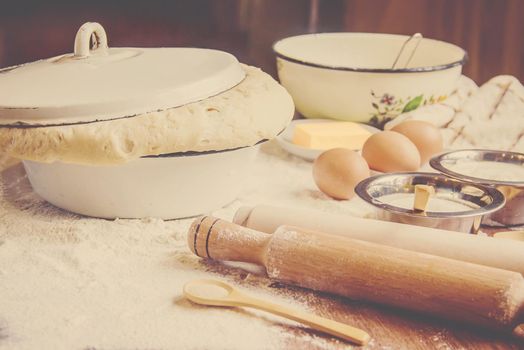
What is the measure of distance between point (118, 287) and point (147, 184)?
229mm

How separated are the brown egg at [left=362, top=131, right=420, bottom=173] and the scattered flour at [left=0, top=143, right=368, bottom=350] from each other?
121mm

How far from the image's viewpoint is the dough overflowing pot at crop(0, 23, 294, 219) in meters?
1.04

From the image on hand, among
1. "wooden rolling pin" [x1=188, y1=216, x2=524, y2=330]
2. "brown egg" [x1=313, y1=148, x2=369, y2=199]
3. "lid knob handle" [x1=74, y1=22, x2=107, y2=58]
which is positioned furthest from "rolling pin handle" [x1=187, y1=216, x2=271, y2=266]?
"lid knob handle" [x1=74, y1=22, x2=107, y2=58]

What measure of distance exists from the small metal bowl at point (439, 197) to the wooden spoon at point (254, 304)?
0.27 meters

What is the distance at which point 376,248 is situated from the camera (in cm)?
88

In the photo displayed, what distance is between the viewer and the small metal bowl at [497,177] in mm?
1104

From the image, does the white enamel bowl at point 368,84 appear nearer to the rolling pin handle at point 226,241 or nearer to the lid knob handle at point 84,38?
the lid knob handle at point 84,38

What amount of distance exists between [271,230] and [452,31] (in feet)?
5.37

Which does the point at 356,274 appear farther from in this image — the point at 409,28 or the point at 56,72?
the point at 409,28

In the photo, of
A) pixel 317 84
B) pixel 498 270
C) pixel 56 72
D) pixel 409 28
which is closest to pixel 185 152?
pixel 56 72

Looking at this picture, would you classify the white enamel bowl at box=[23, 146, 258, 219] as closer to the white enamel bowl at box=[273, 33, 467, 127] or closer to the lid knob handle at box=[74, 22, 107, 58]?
the lid knob handle at box=[74, 22, 107, 58]

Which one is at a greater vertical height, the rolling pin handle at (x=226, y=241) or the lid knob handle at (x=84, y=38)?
the lid knob handle at (x=84, y=38)

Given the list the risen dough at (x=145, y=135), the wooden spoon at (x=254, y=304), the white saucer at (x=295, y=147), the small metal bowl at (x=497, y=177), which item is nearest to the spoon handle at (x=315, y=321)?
the wooden spoon at (x=254, y=304)

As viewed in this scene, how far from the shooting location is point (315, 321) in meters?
0.81
